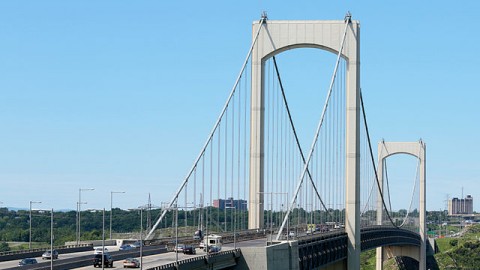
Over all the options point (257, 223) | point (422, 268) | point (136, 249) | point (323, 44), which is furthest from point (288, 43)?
point (422, 268)

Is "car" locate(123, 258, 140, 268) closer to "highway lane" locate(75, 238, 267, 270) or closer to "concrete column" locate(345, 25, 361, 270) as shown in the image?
"highway lane" locate(75, 238, 267, 270)

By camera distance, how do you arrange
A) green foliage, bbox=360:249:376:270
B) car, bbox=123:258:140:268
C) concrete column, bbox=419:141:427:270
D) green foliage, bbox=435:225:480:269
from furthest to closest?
green foliage, bbox=435:225:480:269 → green foliage, bbox=360:249:376:270 → concrete column, bbox=419:141:427:270 → car, bbox=123:258:140:268

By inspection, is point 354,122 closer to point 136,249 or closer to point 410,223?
point 136,249

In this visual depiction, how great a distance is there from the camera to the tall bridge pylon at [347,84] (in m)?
70.2

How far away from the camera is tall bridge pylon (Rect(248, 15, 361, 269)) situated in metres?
70.2

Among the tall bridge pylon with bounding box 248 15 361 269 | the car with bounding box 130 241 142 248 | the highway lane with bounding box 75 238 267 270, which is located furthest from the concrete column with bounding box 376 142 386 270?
the highway lane with bounding box 75 238 267 270

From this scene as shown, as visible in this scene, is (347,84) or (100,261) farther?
(347,84)

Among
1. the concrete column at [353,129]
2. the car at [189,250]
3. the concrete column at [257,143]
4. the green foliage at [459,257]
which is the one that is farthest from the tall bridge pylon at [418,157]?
the car at [189,250]

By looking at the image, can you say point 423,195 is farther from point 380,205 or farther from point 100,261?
point 100,261

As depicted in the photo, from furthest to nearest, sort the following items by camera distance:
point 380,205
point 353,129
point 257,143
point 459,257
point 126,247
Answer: point 459,257, point 380,205, point 353,129, point 257,143, point 126,247

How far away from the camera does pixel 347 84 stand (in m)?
74.4

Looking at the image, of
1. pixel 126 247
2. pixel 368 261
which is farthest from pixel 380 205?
pixel 126 247

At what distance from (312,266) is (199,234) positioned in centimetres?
694

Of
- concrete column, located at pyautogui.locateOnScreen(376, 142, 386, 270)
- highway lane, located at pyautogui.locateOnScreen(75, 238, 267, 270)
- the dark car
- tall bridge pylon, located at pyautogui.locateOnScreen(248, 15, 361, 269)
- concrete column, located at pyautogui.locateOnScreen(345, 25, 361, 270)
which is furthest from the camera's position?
concrete column, located at pyautogui.locateOnScreen(376, 142, 386, 270)
